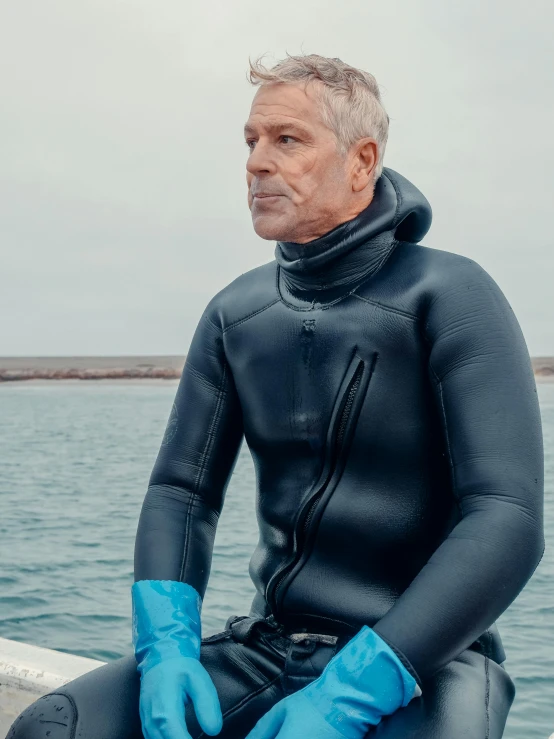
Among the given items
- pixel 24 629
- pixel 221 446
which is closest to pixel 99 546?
pixel 24 629

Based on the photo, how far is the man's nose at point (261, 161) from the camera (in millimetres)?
2010

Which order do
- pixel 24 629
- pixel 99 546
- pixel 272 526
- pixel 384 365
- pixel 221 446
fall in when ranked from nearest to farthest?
pixel 384 365 → pixel 272 526 → pixel 221 446 → pixel 24 629 → pixel 99 546

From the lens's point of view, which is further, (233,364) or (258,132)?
(233,364)

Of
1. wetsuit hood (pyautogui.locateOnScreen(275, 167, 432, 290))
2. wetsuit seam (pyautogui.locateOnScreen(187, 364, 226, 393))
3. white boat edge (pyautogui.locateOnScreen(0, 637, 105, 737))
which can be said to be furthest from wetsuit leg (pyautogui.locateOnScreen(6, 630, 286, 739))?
wetsuit hood (pyautogui.locateOnScreen(275, 167, 432, 290))

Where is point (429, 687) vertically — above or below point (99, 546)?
above

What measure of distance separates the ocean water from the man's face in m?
3.02

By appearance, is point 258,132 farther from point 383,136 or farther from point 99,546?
point 99,546

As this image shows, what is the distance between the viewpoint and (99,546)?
33.6ft

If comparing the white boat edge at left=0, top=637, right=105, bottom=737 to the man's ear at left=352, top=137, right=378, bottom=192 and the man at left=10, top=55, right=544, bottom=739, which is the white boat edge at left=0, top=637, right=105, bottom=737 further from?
the man's ear at left=352, top=137, right=378, bottom=192

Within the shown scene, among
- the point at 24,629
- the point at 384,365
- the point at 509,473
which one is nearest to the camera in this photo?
the point at 509,473

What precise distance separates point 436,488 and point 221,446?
52 centimetres

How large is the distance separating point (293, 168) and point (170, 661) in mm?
1005

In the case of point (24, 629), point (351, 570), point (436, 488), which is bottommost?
point (24, 629)

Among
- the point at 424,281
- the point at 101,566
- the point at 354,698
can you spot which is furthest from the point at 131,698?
the point at 101,566
